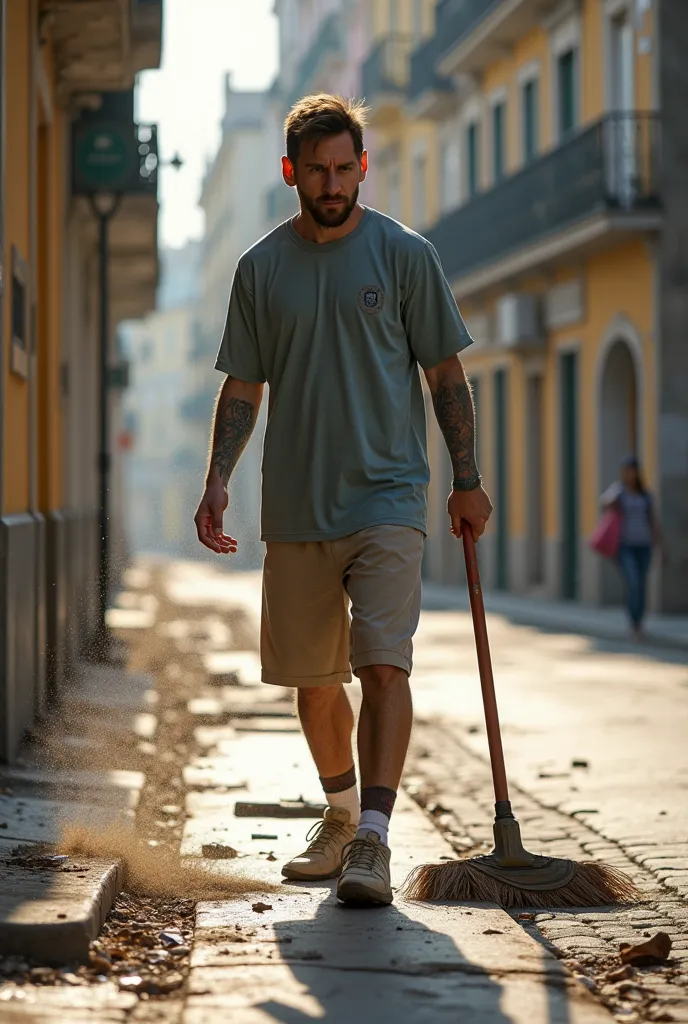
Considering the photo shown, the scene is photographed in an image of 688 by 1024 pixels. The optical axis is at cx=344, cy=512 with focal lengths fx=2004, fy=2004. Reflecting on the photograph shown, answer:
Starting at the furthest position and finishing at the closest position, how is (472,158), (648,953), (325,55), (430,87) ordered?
1. (325,55)
2. (430,87)
3. (472,158)
4. (648,953)

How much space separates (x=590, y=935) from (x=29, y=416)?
567 centimetres

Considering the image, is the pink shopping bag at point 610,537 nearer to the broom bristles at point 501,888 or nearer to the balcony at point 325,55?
the broom bristles at point 501,888

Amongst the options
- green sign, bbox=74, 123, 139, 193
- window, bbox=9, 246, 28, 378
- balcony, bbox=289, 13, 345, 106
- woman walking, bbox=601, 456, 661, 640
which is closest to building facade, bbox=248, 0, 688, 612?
woman walking, bbox=601, 456, 661, 640

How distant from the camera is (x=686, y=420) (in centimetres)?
2298

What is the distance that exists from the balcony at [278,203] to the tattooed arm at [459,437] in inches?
2152

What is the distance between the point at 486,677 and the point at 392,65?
34884mm

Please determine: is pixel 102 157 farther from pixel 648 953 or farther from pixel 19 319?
pixel 648 953

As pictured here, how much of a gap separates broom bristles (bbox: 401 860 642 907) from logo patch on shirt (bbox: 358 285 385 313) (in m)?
1.49

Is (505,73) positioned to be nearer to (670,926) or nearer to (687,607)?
(687,607)

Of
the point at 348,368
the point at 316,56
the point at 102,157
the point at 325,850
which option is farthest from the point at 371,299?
the point at 316,56

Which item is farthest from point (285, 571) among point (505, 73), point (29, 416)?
point (505, 73)

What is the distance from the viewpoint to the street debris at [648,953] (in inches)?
178

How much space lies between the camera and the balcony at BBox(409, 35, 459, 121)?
34844 millimetres

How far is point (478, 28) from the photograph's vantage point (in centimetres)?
3042
